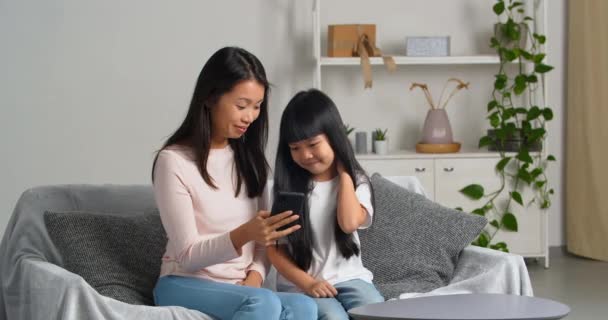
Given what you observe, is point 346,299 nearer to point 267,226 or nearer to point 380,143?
point 267,226

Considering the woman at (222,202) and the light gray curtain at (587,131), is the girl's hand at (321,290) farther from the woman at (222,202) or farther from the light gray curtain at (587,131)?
the light gray curtain at (587,131)

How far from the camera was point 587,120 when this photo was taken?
18.1 feet

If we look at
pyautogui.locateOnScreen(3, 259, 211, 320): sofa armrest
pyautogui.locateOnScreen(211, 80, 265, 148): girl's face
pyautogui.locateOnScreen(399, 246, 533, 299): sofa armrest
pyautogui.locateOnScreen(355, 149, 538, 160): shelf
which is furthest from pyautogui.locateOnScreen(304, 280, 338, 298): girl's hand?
pyautogui.locateOnScreen(355, 149, 538, 160): shelf

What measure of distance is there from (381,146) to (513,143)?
71 centimetres

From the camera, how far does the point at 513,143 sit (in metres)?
5.24

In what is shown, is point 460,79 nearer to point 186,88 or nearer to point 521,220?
point 521,220

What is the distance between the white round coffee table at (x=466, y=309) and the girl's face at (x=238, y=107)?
2.09 ft

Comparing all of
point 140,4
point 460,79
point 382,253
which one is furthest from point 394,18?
point 382,253

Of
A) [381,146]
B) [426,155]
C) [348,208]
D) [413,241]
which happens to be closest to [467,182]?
[426,155]

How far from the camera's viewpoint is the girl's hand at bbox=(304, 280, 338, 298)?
105 inches

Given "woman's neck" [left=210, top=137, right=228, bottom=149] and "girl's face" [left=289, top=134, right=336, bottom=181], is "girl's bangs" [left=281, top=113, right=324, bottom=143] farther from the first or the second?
"woman's neck" [left=210, top=137, right=228, bottom=149]

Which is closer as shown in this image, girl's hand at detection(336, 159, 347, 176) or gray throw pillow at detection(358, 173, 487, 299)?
girl's hand at detection(336, 159, 347, 176)

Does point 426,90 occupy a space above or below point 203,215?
above

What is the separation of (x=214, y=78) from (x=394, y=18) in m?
3.00
